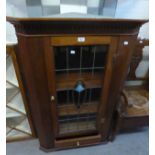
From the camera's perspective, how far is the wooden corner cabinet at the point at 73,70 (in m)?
0.88

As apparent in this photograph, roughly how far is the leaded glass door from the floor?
226mm

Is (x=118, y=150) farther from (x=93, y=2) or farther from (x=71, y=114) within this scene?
(x=93, y=2)

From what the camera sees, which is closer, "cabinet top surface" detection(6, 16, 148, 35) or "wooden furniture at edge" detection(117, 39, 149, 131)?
"cabinet top surface" detection(6, 16, 148, 35)

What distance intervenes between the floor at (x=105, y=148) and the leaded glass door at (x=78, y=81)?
0.23 meters

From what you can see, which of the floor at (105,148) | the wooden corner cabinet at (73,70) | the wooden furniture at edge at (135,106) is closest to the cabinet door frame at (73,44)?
the wooden corner cabinet at (73,70)

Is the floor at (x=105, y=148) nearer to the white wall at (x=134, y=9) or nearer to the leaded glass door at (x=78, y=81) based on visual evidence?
the leaded glass door at (x=78, y=81)

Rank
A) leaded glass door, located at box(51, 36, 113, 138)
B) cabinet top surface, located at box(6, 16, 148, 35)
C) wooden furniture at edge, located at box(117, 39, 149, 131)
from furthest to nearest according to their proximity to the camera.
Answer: wooden furniture at edge, located at box(117, 39, 149, 131) → leaded glass door, located at box(51, 36, 113, 138) → cabinet top surface, located at box(6, 16, 148, 35)

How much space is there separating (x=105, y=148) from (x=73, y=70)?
3.22ft

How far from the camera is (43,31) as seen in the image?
86 cm

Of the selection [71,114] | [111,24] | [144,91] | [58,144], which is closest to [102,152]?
[58,144]

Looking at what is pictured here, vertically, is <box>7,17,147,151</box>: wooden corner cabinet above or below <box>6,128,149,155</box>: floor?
above

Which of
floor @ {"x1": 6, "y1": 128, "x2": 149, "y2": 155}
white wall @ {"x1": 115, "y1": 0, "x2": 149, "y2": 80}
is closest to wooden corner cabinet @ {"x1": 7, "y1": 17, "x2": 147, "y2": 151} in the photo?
floor @ {"x1": 6, "y1": 128, "x2": 149, "y2": 155}

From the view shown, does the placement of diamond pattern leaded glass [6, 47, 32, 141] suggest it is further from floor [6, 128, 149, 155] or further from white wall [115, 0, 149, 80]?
white wall [115, 0, 149, 80]

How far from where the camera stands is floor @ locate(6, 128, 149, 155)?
1539 millimetres
